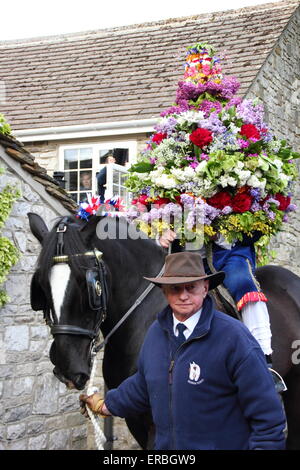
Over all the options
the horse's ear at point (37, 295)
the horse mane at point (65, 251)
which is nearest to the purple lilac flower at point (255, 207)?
the horse mane at point (65, 251)

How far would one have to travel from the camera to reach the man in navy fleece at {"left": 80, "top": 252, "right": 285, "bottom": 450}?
3.21 meters

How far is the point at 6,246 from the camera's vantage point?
24.6 feet

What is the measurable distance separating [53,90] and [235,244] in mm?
9824

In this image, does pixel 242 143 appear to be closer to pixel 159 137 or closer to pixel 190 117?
pixel 190 117

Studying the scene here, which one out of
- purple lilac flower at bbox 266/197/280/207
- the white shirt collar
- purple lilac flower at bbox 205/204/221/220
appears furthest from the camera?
purple lilac flower at bbox 266/197/280/207

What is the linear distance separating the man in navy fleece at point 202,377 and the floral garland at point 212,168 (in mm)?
1465

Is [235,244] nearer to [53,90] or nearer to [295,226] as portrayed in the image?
[295,226]

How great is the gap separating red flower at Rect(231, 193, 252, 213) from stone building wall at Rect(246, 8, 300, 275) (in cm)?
709

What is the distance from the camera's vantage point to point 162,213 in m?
5.14

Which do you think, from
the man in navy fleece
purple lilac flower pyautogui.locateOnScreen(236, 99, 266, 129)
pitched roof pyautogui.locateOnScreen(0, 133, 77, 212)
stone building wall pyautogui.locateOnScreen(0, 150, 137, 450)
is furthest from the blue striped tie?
pitched roof pyautogui.locateOnScreen(0, 133, 77, 212)

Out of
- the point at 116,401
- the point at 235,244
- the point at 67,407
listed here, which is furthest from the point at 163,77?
the point at 116,401

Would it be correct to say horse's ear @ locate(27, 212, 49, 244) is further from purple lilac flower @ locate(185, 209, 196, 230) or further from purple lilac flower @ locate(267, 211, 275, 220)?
purple lilac flower @ locate(267, 211, 275, 220)

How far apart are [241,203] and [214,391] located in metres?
2.07

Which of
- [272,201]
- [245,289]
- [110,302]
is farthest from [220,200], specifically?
[110,302]
